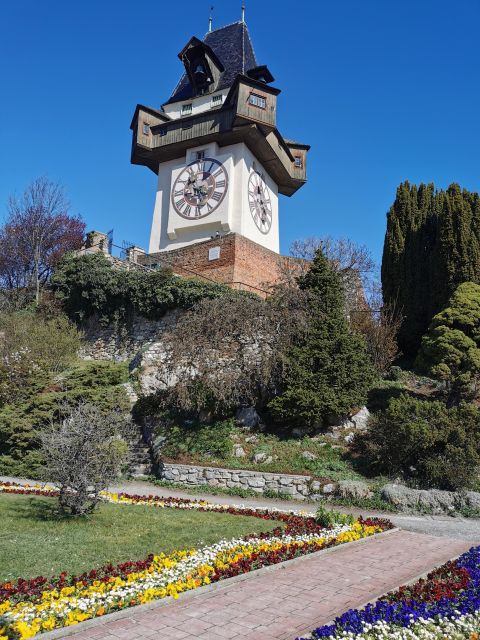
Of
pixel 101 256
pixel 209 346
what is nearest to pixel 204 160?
pixel 101 256

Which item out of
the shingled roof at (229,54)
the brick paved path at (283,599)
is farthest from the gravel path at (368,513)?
the shingled roof at (229,54)

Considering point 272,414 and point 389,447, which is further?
point 272,414

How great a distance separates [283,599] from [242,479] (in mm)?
7828

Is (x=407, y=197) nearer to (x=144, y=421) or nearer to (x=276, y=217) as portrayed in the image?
(x=276, y=217)

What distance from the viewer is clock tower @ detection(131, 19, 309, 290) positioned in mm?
27594

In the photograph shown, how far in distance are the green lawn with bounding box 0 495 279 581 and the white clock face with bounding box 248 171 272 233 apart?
21.4 metres

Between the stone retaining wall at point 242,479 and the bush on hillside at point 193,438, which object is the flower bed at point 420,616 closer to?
the stone retaining wall at point 242,479

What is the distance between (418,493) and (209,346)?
24.6ft

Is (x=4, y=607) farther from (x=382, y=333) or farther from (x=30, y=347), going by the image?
(x=382, y=333)

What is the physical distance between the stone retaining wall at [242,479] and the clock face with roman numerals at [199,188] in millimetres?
17339

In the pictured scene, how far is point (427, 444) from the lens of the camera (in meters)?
12.0

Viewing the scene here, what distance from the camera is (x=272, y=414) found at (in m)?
14.9

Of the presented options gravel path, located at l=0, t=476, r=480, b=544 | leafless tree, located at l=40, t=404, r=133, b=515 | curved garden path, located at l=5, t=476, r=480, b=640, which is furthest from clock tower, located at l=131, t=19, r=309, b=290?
curved garden path, located at l=5, t=476, r=480, b=640

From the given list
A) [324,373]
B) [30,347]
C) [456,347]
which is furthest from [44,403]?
[456,347]
